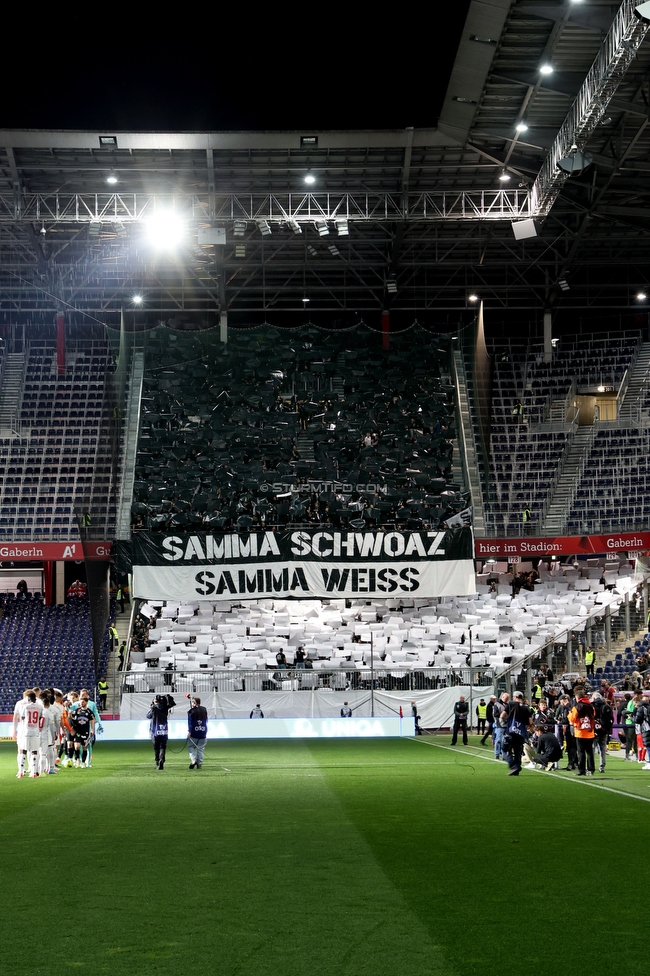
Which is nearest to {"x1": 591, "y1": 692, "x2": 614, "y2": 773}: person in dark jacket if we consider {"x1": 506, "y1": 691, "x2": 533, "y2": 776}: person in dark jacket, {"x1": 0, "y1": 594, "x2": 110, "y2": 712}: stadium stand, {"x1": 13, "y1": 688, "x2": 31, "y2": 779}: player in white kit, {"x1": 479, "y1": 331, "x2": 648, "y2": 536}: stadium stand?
{"x1": 506, "y1": 691, "x2": 533, "y2": 776}: person in dark jacket

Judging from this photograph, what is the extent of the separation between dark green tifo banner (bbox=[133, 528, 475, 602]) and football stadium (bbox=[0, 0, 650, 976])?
111 mm

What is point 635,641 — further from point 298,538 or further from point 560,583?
point 298,538

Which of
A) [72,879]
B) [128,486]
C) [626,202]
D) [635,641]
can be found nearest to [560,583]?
[635,641]

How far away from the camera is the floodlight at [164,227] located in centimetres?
4009

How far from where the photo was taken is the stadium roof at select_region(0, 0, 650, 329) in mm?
33500

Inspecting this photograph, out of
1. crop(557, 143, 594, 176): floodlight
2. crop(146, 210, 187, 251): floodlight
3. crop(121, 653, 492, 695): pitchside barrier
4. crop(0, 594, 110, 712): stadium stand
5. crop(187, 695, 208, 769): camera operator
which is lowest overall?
crop(187, 695, 208, 769): camera operator

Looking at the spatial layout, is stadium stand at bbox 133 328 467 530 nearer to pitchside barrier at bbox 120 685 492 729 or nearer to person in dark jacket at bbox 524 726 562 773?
pitchside barrier at bbox 120 685 492 729

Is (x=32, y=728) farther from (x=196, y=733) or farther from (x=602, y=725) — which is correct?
(x=602, y=725)

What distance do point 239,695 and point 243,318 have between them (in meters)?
24.1

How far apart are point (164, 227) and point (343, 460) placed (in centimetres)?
1255

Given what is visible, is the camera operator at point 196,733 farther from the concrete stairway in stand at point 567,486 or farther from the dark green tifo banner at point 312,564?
the concrete stairway in stand at point 567,486

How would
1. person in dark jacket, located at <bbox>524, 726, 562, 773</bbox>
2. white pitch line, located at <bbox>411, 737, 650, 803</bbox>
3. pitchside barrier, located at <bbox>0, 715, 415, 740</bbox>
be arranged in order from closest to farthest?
white pitch line, located at <bbox>411, 737, 650, 803</bbox>, person in dark jacket, located at <bbox>524, 726, 562, 773</bbox>, pitchside barrier, located at <bbox>0, 715, 415, 740</bbox>

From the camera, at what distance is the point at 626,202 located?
Result: 42844mm

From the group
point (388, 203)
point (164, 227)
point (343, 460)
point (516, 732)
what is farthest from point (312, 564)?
point (516, 732)
